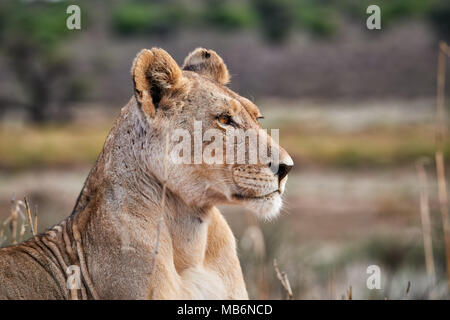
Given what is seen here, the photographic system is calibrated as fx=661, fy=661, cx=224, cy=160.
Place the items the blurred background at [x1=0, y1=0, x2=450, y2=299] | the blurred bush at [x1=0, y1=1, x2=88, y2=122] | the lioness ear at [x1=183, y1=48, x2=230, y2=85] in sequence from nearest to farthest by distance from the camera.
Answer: the lioness ear at [x1=183, y1=48, x2=230, y2=85], the blurred background at [x1=0, y1=0, x2=450, y2=299], the blurred bush at [x1=0, y1=1, x2=88, y2=122]

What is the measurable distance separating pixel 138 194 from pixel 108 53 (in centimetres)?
3487

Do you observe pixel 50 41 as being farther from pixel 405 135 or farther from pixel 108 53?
pixel 405 135

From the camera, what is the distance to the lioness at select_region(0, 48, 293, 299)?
338 centimetres

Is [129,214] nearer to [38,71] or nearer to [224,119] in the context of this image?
[224,119]

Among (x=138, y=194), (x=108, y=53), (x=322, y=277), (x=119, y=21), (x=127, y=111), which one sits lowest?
(x=322, y=277)

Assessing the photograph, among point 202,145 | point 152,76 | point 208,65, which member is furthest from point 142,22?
point 202,145

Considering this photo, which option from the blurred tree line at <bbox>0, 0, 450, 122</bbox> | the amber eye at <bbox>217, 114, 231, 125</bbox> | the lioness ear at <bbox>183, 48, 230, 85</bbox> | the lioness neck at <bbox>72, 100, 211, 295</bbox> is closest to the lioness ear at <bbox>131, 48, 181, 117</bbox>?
the lioness neck at <bbox>72, 100, 211, 295</bbox>

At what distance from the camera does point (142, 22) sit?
43719 millimetres

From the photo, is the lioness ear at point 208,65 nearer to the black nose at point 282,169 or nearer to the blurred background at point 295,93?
the black nose at point 282,169

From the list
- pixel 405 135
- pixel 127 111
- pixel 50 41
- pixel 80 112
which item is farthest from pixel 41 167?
pixel 127 111

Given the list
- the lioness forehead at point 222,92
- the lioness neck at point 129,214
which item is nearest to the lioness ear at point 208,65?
the lioness forehead at point 222,92

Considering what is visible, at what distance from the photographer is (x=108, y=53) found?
37.3 meters

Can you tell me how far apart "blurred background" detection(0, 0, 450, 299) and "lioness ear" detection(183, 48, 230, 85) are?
308 inches

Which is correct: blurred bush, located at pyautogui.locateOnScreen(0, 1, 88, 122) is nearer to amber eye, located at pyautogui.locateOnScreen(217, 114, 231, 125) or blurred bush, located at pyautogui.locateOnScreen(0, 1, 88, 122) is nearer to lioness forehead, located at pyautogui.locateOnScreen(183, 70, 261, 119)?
lioness forehead, located at pyautogui.locateOnScreen(183, 70, 261, 119)
